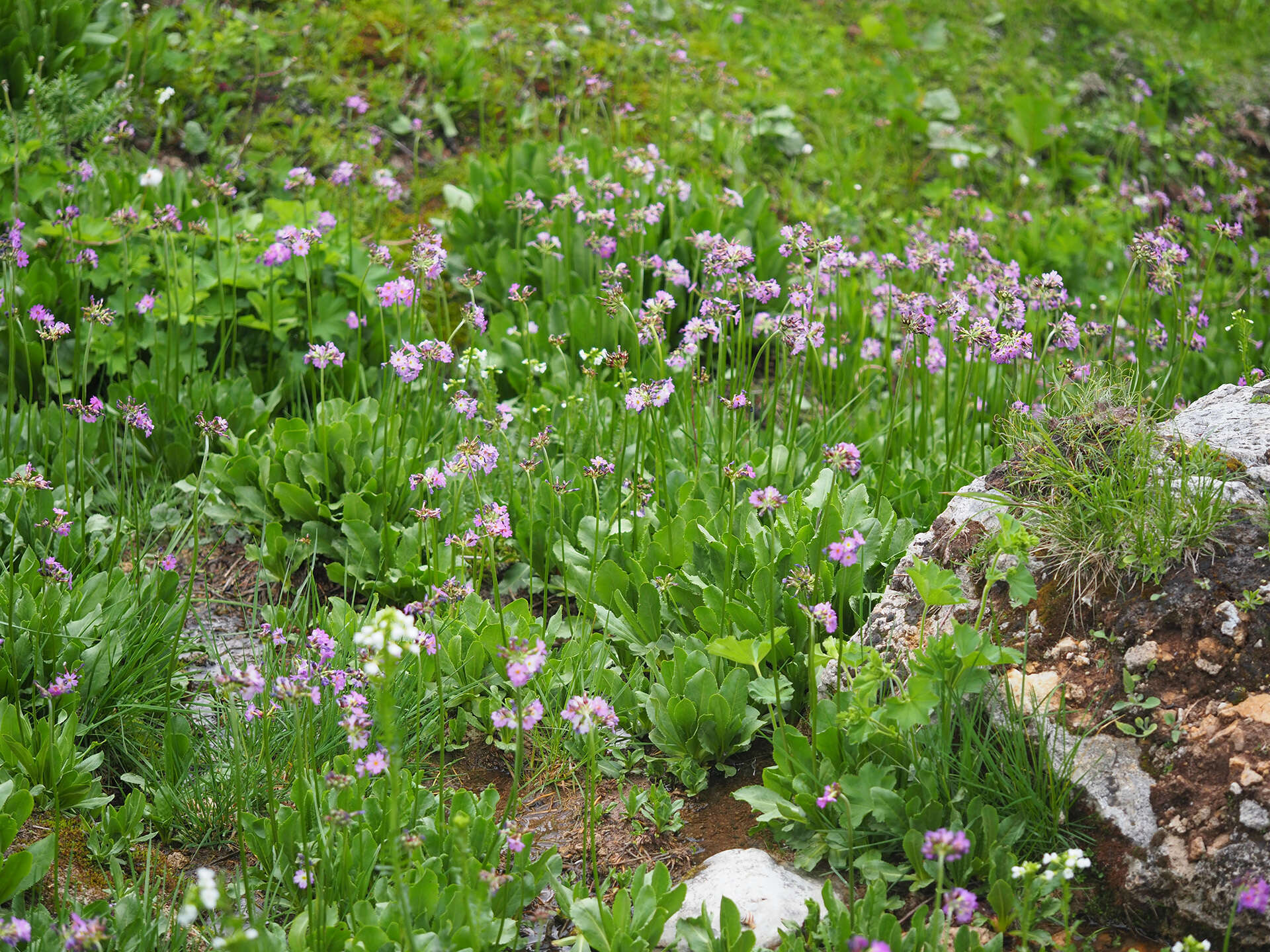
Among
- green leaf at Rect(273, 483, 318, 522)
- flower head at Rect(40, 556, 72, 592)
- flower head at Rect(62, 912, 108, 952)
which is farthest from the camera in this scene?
green leaf at Rect(273, 483, 318, 522)

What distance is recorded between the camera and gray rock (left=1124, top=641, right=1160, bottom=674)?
2375 millimetres

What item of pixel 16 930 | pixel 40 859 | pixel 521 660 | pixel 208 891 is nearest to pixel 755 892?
pixel 521 660

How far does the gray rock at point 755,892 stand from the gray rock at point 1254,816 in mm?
879

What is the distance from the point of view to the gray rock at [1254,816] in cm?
207

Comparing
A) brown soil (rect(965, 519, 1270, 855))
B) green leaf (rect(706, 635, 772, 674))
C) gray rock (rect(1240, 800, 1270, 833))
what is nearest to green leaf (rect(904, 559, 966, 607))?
brown soil (rect(965, 519, 1270, 855))

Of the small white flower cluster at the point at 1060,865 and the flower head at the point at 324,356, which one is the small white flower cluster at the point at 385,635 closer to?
the small white flower cluster at the point at 1060,865

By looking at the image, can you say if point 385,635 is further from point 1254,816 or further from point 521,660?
point 1254,816

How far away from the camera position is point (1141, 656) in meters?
2.38

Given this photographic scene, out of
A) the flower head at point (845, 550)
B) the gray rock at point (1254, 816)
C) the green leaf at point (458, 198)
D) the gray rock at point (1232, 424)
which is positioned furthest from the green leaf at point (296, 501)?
the gray rock at point (1254, 816)

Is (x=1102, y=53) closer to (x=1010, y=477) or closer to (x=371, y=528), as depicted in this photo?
(x=1010, y=477)

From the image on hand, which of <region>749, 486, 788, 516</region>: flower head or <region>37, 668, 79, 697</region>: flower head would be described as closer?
<region>749, 486, 788, 516</region>: flower head

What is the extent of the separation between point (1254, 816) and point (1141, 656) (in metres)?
0.41

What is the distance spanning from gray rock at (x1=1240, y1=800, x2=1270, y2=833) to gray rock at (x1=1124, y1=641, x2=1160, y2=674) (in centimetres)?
36

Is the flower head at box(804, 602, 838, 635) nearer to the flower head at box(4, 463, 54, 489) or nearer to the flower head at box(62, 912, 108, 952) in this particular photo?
the flower head at box(62, 912, 108, 952)
